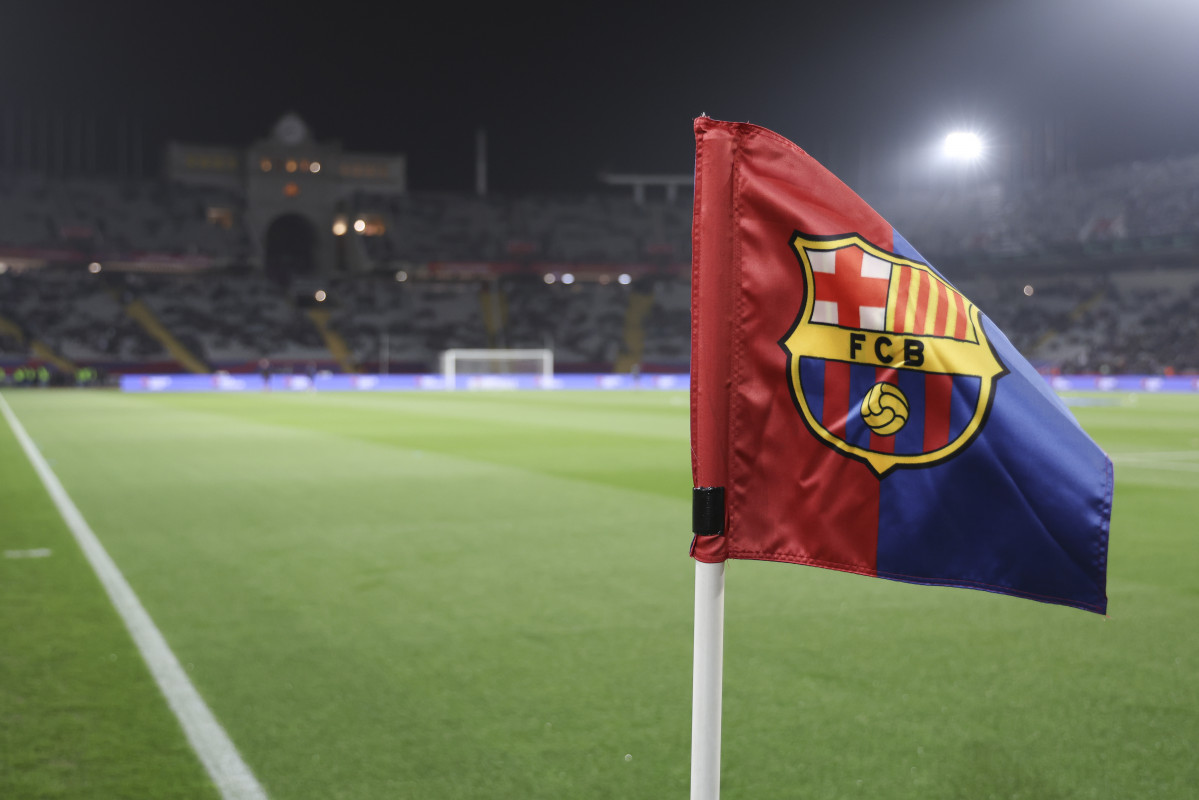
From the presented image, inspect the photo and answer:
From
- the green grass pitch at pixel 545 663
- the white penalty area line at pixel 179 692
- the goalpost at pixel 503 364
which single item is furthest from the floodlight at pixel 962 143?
the white penalty area line at pixel 179 692

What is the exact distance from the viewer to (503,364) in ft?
177

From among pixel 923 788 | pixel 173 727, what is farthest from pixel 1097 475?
pixel 173 727

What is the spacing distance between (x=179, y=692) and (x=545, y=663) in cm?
160

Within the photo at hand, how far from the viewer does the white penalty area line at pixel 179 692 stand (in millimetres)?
3490

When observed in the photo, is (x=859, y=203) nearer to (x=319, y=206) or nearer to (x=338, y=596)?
(x=338, y=596)

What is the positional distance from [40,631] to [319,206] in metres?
60.8

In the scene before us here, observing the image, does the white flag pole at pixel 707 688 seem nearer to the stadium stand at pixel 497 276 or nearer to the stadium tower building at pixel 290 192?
the stadium stand at pixel 497 276

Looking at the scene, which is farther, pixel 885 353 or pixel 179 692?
pixel 179 692

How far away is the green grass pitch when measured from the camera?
3582mm

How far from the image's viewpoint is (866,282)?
2227mm

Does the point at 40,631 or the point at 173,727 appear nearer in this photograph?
the point at 173,727

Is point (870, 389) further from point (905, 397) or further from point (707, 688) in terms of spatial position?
point (707, 688)

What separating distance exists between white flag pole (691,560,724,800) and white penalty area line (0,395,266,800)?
1.85 metres

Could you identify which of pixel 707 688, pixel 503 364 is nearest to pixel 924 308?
pixel 707 688
